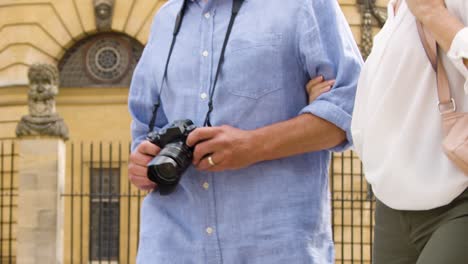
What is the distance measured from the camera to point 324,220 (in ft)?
10.6

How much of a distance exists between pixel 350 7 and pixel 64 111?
20.0 feet

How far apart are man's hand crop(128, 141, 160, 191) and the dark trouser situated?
785 millimetres

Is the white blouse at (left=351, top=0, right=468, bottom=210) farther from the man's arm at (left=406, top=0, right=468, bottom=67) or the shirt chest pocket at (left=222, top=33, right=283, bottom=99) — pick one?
the shirt chest pocket at (left=222, top=33, right=283, bottom=99)

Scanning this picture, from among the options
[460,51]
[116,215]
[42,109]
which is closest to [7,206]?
[116,215]

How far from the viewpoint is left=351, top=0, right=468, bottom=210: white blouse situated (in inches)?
106

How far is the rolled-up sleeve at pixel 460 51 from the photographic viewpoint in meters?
2.66

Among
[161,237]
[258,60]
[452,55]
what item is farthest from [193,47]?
[452,55]

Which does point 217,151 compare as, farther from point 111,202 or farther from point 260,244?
point 111,202

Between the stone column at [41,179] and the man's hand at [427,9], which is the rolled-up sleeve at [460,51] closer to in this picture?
the man's hand at [427,9]

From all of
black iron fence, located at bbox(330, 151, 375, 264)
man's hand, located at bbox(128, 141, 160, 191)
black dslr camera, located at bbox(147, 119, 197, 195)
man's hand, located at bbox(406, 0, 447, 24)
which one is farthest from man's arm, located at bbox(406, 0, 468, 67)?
black iron fence, located at bbox(330, 151, 375, 264)

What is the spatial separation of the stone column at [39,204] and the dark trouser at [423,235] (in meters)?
10.0

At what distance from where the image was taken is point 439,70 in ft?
9.09

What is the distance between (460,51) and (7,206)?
1735 cm

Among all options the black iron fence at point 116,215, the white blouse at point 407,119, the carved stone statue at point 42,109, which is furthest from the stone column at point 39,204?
the white blouse at point 407,119
